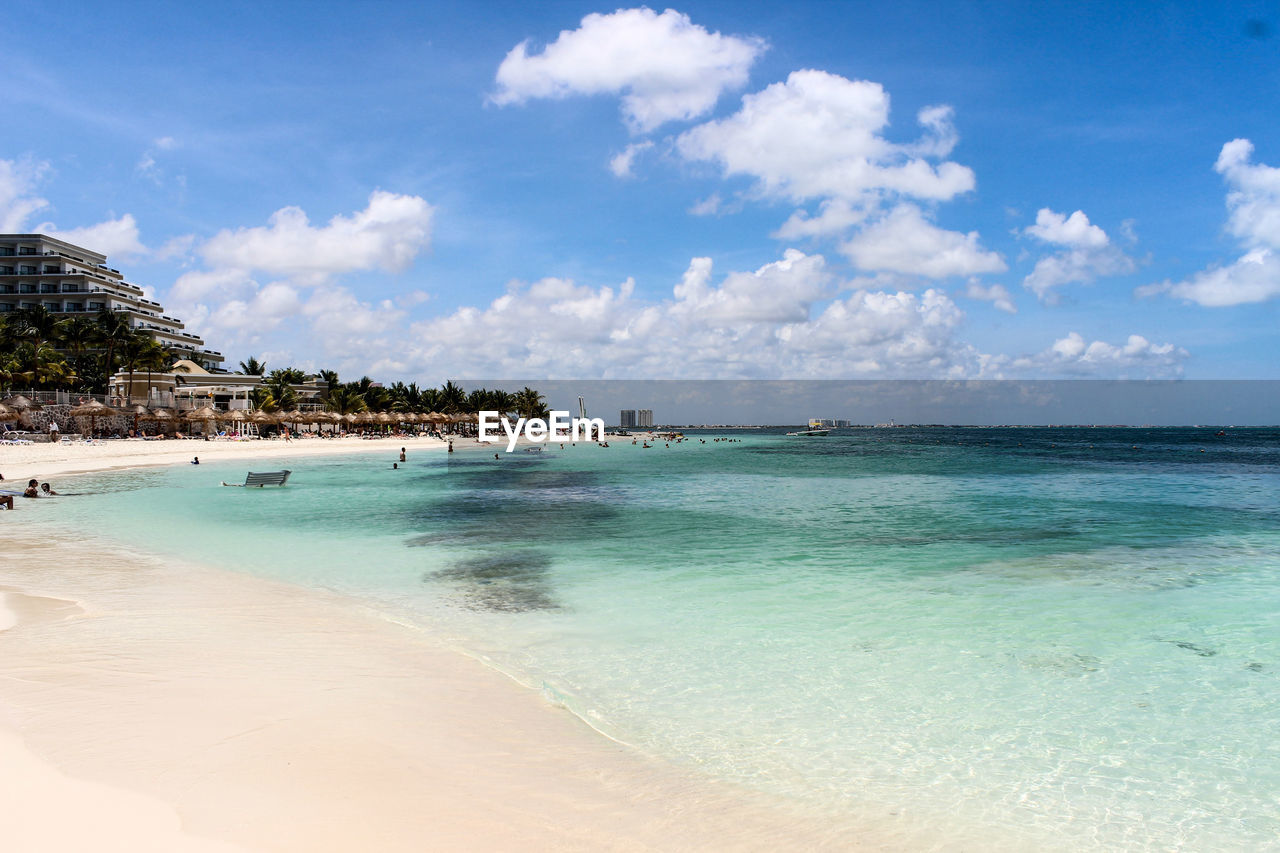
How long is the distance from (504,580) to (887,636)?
666cm

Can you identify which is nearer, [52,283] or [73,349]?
[73,349]

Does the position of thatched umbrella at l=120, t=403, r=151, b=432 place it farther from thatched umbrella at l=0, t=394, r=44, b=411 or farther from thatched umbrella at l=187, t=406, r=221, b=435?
thatched umbrella at l=0, t=394, r=44, b=411

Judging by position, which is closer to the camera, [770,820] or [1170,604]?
[770,820]

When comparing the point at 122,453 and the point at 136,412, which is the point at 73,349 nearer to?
the point at 136,412

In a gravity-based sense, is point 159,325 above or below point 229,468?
above

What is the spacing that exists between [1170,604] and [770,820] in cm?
977

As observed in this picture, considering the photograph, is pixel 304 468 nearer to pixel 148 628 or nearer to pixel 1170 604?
pixel 148 628

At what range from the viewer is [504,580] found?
41.3 ft

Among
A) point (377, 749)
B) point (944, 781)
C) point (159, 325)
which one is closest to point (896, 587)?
point (944, 781)

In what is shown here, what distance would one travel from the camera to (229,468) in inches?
1620

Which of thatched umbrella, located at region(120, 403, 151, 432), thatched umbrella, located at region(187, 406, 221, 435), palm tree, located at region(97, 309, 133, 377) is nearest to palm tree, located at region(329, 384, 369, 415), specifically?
palm tree, located at region(97, 309, 133, 377)

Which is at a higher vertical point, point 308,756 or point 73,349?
point 73,349

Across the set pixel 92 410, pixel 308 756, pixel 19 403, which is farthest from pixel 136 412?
pixel 308 756

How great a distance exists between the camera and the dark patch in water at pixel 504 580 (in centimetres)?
1077
